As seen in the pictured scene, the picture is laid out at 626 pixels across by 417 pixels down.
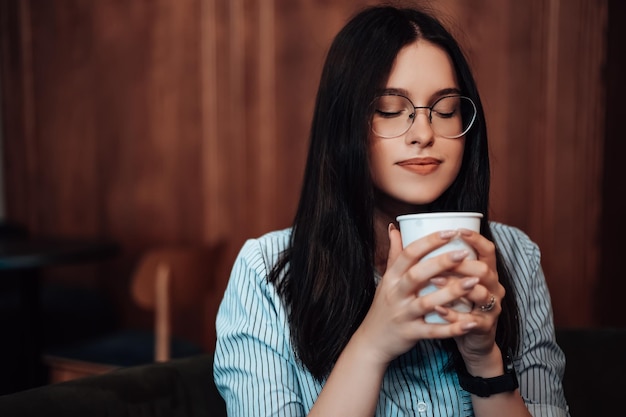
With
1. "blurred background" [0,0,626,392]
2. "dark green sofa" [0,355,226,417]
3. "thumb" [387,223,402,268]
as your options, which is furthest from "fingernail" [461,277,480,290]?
"blurred background" [0,0,626,392]

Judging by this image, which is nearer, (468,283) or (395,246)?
(468,283)

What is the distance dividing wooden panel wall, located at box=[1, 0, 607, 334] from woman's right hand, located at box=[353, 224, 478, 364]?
115 cm

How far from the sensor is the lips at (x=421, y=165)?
1.15 m

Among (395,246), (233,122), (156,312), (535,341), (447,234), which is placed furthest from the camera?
(233,122)

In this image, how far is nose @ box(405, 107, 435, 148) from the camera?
114cm

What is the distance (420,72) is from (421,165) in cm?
16

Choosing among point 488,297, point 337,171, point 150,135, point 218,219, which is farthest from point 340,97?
point 150,135

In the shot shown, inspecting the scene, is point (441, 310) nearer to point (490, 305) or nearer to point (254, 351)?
point (490, 305)

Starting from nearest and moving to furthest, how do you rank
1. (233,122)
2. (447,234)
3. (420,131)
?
(447,234) < (420,131) < (233,122)

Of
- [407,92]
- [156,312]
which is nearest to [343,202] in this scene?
[407,92]

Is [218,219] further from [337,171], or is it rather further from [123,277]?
[337,171]

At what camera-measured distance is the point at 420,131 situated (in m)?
1.14

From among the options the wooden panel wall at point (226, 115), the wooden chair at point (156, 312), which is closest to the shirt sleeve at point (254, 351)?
the wooden panel wall at point (226, 115)

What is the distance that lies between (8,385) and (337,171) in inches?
95.8
